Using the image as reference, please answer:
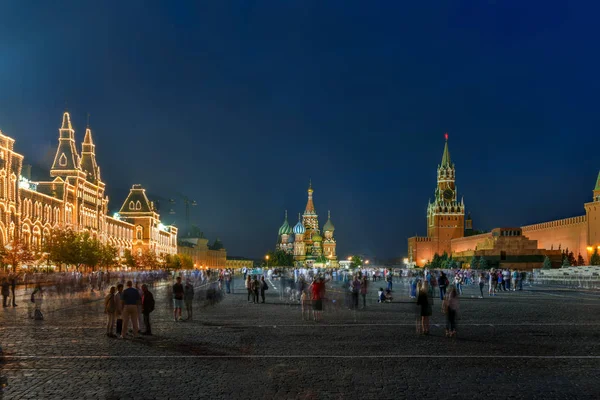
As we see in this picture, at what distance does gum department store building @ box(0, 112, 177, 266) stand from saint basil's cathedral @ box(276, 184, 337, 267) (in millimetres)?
61981

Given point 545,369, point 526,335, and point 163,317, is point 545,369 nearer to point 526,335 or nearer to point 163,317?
point 526,335

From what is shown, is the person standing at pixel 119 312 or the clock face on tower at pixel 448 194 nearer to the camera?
the person standing at pixel 119 312

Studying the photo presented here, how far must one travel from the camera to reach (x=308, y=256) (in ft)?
581

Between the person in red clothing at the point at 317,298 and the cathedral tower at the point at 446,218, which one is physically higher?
the cathedral tower at the point at 446,218

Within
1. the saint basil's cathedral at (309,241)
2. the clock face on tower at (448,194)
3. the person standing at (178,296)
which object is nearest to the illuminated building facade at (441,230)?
the clock face on tower at (448,194)

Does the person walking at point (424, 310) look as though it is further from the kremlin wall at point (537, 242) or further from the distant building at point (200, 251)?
the distant building at point (200, 251)

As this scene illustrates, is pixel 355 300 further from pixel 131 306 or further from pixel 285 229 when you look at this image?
pixel 285 229

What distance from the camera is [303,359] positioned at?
37.1ft

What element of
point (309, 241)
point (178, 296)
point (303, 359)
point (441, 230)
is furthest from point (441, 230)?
point (303, 359)

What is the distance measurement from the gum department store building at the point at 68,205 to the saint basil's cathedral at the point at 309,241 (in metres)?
62.0

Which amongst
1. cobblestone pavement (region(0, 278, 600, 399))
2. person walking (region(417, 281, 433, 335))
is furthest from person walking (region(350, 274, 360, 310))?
person walking (region(417, 281, 433, 335))

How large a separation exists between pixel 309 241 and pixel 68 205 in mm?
109993

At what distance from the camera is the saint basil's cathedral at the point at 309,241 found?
176700 millimetres

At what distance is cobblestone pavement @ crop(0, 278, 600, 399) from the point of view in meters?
8.84
